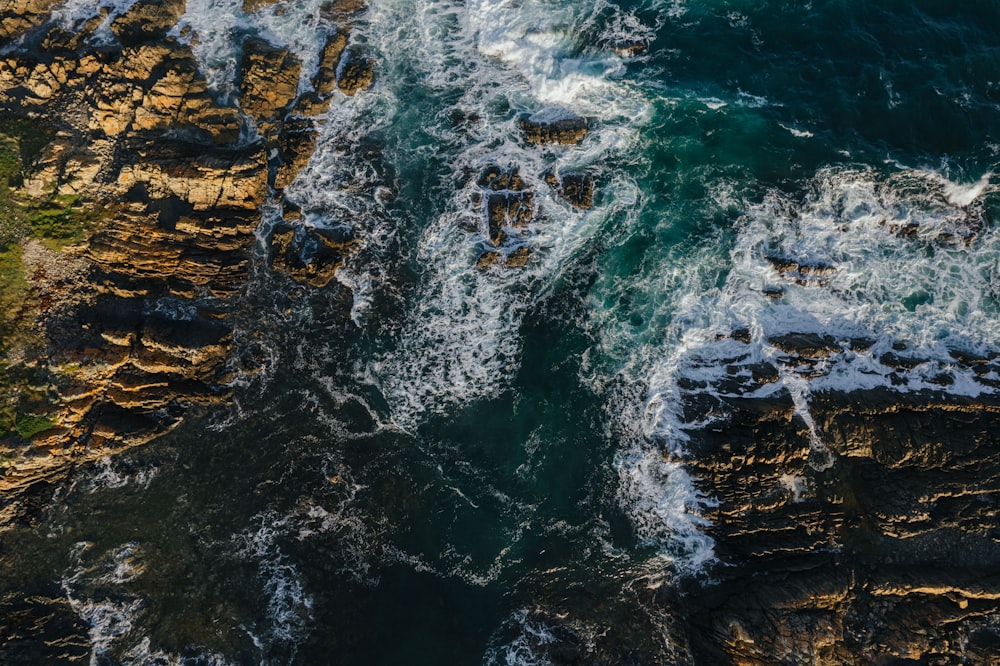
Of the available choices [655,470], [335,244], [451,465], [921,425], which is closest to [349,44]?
[335,244]

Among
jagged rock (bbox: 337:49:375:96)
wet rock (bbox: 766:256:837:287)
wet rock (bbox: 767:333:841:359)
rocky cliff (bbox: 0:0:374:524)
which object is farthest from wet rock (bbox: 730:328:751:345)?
jagged rock (bbox: 337:49:375:96)

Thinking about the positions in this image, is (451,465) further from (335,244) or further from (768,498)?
(768,498)

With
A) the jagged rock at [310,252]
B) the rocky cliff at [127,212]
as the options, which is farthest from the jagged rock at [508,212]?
the rocky cliff at [127,212]

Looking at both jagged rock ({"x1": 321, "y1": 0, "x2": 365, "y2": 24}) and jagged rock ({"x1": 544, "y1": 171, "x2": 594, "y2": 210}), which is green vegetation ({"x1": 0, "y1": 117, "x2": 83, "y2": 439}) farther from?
jagged rock ({"x1": 544, "y1": 171, "x2": 594, "y2": 210})

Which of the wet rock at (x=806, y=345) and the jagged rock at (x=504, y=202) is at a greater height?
the jagged rock at (x=504, y=202)

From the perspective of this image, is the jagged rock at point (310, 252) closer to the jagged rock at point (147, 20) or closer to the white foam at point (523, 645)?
the jagged rock at point (147, 20)

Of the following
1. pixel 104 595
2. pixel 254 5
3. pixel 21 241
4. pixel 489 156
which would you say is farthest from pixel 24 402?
pixel 489 156

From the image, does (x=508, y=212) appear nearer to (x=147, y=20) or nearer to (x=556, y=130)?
(x=556, y=130)
